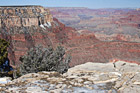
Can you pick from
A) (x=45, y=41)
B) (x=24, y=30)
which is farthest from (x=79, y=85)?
(x=24, y=30)

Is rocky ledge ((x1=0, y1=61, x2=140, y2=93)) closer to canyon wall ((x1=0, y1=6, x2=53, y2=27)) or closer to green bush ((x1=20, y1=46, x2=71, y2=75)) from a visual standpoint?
green bush ((x1=20, y1=46, x2=71, y2=75))

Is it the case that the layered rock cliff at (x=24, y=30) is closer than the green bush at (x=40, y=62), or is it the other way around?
the green bush at (x=40, y=62)

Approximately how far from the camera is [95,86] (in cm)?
853

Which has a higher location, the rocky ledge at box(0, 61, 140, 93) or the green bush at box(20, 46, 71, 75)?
the rocky ledge at box(0, 61, 140, 93)

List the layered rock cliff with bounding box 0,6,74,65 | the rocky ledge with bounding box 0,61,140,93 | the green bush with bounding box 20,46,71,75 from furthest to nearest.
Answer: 1. the layered rock cliff with bounding box 0,6,74,65
2. the green bush with bounding box 20,46,71,75
3. the rocky ledge with bounding box 0,61,140,93

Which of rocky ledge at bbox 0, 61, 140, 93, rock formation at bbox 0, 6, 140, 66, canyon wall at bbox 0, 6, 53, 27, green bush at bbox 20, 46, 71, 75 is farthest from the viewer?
canyon wall at bbox 0, 6, 53, 27

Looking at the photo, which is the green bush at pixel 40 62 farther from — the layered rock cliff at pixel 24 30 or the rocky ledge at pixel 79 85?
the layered rock cliff at pixel 24 30

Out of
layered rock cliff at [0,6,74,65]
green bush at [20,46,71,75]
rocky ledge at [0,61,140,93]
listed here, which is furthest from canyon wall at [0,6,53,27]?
rocky ledge at [0,61,140,93]

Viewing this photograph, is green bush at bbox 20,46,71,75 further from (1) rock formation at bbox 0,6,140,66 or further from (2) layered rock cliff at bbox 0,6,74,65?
(2) layered rock cliff at bbox 0,6,74,65

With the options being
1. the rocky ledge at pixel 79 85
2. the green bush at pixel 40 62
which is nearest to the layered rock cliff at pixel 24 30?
the green bush at pixel 40 62

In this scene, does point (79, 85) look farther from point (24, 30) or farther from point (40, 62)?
point (24, 30)

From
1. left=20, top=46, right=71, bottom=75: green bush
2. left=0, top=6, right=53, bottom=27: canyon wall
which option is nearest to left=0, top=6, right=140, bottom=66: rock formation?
left=0, top=6, right=53, bottom=27: canyon wall

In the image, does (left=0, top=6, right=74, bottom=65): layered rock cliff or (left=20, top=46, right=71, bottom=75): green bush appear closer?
(left=20, top=46, right=71, bottom=75): green bush

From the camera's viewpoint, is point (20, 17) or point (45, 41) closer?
point (45, 41)
